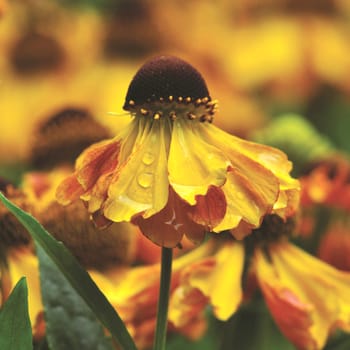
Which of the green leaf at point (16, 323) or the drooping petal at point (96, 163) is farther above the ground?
the drooping petal at point (96, 163)

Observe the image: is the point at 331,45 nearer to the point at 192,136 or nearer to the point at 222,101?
the point at 222,101

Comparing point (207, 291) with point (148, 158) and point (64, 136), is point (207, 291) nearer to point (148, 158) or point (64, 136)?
point (148, 158)

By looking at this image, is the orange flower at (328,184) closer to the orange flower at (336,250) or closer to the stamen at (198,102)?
the orange flower at (336,250)

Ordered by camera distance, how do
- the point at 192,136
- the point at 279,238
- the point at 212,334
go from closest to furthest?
1. the point at 192,136
2. the point at 279,238
3. the point at 212,334

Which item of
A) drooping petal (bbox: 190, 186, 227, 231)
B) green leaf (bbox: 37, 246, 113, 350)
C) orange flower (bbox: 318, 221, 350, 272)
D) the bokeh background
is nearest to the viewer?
drooping petal (bbox: 190, 186, 227, 231)

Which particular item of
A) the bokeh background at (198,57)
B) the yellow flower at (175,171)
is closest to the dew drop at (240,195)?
the yellow flower at (175,171)

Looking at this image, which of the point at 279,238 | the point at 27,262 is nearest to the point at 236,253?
the point at 279,238

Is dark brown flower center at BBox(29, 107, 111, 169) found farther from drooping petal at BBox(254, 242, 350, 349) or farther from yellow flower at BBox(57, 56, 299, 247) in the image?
yellow flower at BBox(57, 56, 299, 247)

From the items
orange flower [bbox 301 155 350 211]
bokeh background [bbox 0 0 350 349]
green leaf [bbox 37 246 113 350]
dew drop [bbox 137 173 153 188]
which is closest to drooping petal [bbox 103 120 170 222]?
dew drop [bbox 137 173 153 188]
